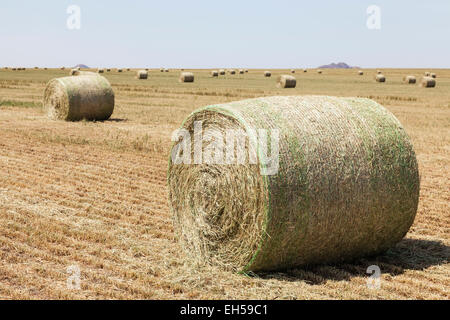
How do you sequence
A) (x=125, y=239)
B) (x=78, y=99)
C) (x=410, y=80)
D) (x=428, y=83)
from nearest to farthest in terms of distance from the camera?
(x=125, y=239) < (x=78, y=99) < (x=428, y=83) < (x=410, y=80)

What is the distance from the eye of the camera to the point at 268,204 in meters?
6.45

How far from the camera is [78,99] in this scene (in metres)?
21.4

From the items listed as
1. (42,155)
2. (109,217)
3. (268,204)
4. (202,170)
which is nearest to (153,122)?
(42,155)

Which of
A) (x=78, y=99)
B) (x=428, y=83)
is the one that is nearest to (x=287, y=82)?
(x=428, y=83)

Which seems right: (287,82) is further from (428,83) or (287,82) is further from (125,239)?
(125,239)

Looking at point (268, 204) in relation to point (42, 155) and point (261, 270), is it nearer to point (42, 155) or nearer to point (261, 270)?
point (261, 270)

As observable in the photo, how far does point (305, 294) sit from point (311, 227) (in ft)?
2.69
